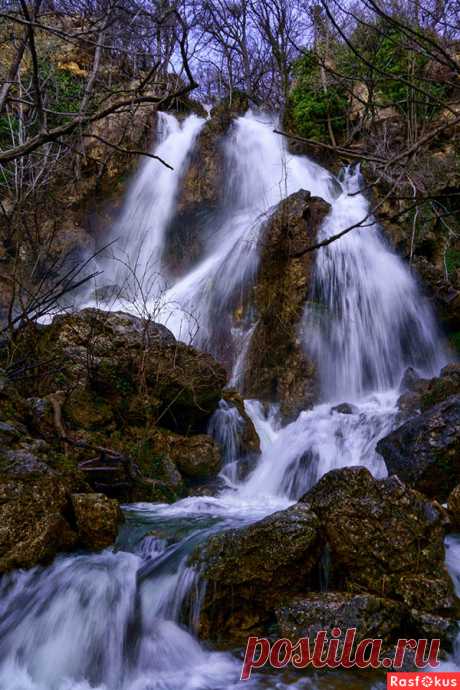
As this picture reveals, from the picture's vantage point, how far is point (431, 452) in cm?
559

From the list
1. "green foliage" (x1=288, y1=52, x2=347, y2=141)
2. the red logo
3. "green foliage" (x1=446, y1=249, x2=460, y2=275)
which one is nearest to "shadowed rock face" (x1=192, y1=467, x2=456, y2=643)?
the red logo

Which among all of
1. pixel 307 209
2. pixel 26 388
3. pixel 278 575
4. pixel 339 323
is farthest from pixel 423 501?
pixel 307 209

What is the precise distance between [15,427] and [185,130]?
14.0 m

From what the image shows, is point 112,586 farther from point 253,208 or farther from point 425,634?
point 253,208

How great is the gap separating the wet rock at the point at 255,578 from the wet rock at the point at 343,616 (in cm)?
19

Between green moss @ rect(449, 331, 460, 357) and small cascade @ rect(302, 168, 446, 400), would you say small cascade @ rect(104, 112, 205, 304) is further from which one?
green moss @ rect(449, 331, 460, 357)

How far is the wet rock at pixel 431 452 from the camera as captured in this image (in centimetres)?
552

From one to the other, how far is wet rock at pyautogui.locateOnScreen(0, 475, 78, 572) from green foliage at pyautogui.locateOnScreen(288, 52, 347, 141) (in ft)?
45.9

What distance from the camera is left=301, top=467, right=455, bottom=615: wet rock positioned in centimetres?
366

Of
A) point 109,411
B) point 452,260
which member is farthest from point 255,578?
point 452,260

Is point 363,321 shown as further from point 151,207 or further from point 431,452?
point 151,207

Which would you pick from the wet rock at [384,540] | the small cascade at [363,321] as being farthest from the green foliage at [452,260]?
the wet rock at [384,540]

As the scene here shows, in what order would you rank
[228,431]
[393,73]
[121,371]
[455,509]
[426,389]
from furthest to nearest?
[426,389]
[228,431]
[121,371]
[455,509]
[393,73]

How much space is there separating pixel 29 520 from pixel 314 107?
15548mm
